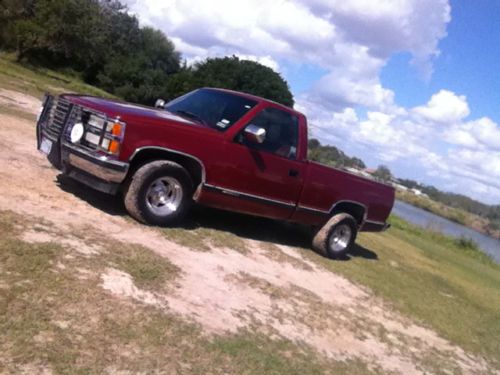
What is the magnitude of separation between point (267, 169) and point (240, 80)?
123 ft

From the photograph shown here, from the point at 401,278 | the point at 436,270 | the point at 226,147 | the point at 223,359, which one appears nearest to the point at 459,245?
the point at 436,270

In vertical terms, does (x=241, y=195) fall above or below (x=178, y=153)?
below

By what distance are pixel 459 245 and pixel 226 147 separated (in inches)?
840

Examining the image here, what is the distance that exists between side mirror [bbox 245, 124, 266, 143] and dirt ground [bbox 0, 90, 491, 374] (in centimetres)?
147

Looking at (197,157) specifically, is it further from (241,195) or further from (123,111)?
(123,111)

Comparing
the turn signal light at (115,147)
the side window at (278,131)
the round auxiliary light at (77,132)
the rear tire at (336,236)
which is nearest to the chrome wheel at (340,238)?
the rear tire at (336,236)

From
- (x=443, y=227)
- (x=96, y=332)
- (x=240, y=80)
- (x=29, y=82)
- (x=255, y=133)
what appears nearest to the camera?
(x=96, y=332)

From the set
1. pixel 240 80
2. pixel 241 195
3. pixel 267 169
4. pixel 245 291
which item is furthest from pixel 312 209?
pixel 240 80

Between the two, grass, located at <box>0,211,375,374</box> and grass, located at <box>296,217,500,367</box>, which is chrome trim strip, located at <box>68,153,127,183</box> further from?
grass, located at <box>296,217,500,367</box>

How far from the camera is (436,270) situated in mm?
12617

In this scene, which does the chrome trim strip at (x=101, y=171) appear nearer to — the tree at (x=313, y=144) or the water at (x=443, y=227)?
the tree at (x=313, y=144)

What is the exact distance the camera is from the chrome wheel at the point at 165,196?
21.4ft

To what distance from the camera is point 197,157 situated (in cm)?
666

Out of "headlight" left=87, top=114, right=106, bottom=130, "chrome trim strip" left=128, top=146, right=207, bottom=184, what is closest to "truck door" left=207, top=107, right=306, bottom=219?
"chrome trim strip" left=128, top=146, right=207, bottom=184
